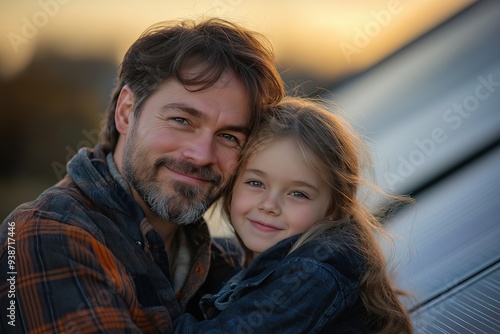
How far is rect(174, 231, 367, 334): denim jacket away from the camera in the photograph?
1.80m

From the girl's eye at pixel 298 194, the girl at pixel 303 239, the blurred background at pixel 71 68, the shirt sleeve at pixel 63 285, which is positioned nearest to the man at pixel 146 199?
the shirt sleeve at pixel 63 285

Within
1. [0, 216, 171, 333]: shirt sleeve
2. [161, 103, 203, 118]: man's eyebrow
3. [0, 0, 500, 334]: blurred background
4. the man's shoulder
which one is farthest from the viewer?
[0, 0, 500, 334]: blurred background

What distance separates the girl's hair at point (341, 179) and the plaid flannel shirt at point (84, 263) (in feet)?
1.35

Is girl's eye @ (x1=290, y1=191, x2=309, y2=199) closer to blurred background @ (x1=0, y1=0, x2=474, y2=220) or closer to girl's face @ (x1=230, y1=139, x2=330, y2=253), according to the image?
girl's face @ (x1=230, y1=139, x2=330, y2=253)

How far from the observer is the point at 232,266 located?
8.49ft

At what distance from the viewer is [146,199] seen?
2146mm

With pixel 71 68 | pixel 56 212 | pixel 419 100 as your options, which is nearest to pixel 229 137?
pixel 56 212

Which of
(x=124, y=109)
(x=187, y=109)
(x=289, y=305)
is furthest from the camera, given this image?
(x=124, y=109)

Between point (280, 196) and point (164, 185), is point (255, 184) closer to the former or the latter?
point (280, 196)

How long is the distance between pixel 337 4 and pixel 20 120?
3615 mm

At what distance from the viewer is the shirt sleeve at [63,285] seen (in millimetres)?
1655

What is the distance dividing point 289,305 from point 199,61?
2.82ft

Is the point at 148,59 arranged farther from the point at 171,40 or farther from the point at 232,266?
the point at 232,266

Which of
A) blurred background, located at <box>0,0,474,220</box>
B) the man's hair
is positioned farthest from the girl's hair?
blurred background, located at <box>0,0,474,220</box>
